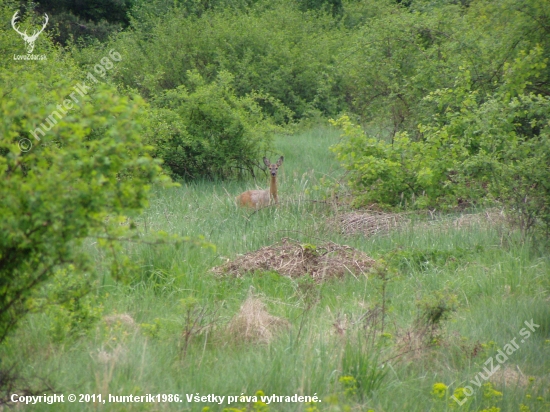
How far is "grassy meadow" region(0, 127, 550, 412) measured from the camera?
5.08m

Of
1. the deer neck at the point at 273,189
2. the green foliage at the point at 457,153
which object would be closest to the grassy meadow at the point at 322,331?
the green foliage at the point at 457,153

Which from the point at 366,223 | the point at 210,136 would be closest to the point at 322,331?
the point at 366,223

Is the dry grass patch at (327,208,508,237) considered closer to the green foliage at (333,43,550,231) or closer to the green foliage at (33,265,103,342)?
the green foliage at (333,43,550,231)

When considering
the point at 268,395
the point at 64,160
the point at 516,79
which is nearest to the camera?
the point at 64,160

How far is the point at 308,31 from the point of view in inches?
1112

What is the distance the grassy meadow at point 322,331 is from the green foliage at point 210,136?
18.6 ft

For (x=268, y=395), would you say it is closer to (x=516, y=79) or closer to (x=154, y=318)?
(x=154, y=318)

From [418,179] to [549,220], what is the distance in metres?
3.01

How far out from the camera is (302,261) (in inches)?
327

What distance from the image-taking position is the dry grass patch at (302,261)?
8086mm

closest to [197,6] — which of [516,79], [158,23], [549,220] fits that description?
[158,23]

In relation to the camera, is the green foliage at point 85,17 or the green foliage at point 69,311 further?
the green foliage at point 85,17

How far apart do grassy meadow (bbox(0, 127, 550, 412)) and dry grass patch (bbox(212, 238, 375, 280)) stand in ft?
0.53

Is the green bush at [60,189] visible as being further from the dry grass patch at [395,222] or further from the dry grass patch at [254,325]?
the dry grass patch at [395,222]
